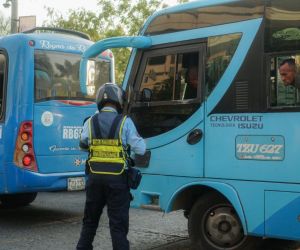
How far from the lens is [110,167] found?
4789 mm

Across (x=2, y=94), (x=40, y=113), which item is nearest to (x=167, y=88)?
(x=40, y=113)

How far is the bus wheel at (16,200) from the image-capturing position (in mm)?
9266

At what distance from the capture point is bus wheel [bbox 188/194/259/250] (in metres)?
5.30

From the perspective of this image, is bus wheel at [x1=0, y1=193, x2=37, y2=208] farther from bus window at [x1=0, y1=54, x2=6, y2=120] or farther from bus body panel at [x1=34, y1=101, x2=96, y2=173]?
bus window at [x1=0, y1=54, x2=6, y2=120]

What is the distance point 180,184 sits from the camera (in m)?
5.50

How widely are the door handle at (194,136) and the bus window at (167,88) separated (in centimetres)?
18

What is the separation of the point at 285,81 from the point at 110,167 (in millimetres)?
1741

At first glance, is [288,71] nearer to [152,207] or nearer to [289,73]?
[289,73]

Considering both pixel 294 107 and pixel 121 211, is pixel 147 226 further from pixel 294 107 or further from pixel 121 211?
pixel 294 107

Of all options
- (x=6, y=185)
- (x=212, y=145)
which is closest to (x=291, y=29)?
(x=212, y=145)

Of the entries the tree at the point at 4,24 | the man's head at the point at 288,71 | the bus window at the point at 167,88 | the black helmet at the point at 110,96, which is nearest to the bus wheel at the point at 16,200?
the bus window at the point at 167,88

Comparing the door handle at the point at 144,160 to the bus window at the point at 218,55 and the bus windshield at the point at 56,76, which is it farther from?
the bus windshield at the point at 56,76

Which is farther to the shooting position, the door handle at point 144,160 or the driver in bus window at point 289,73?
the door handle at point 144,160

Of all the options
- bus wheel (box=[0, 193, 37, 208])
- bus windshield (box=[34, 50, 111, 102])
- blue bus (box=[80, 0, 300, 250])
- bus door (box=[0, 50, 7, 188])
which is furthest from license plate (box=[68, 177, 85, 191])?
blue bus (box=[80, 0, 300, 250])
